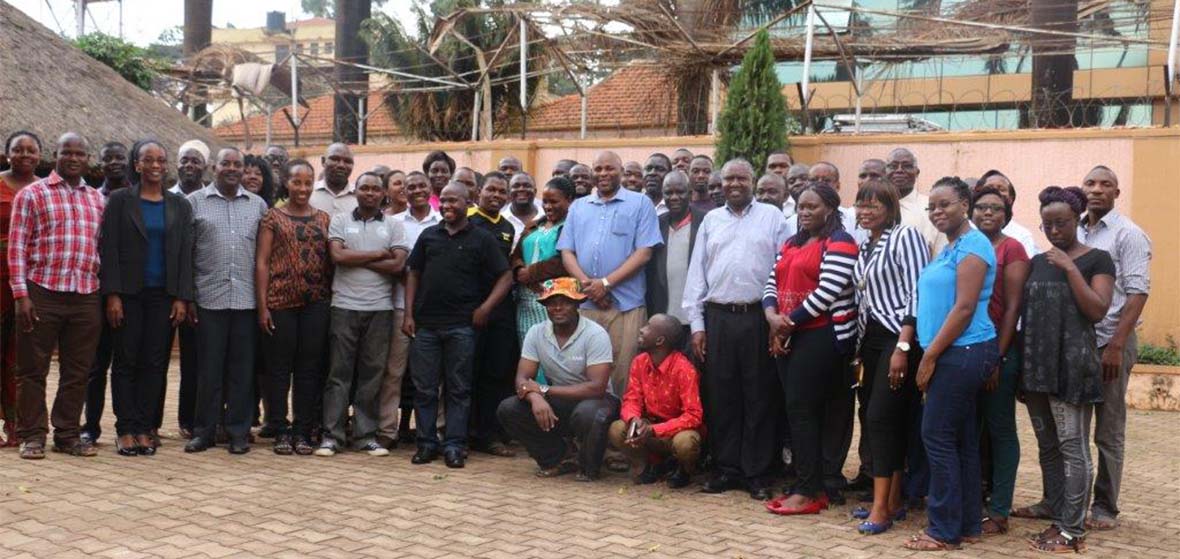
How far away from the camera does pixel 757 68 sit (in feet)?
44.0

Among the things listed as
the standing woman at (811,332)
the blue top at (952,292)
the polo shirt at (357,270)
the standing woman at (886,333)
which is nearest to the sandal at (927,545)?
the standing woman at (886,333)

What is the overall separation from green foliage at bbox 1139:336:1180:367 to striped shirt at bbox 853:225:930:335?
690cm

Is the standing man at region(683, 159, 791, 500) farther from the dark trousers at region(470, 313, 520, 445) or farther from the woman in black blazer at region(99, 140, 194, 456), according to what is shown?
the woman in black blazer at region(99, 140, 194, 456)

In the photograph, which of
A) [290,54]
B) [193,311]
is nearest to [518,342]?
[193,311]

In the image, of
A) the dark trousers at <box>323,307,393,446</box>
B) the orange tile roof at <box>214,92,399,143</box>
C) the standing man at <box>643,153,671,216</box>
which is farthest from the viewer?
the orange tile roof at <box>214,92,399,143</box>

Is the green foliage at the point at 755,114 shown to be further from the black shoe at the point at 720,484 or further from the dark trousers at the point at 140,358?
the dark trousers at the point at 140,358

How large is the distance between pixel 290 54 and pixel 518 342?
477 inches

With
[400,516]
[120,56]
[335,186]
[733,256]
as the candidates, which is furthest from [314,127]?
[400,516]

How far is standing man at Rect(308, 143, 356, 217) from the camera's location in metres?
8.45

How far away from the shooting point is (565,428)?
7.52 m

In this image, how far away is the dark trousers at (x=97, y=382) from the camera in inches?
314

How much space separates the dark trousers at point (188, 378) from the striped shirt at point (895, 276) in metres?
4.60

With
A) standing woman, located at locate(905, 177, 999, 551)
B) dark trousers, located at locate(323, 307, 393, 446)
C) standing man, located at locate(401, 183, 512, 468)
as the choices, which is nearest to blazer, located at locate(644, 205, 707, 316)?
standing man, located at locate(401, 183, 512, 468)

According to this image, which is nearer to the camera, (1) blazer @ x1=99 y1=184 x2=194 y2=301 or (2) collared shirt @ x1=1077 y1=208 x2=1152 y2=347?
(2) collared shirt @ x1=1077 y1=208 x2=1152 y2=347
